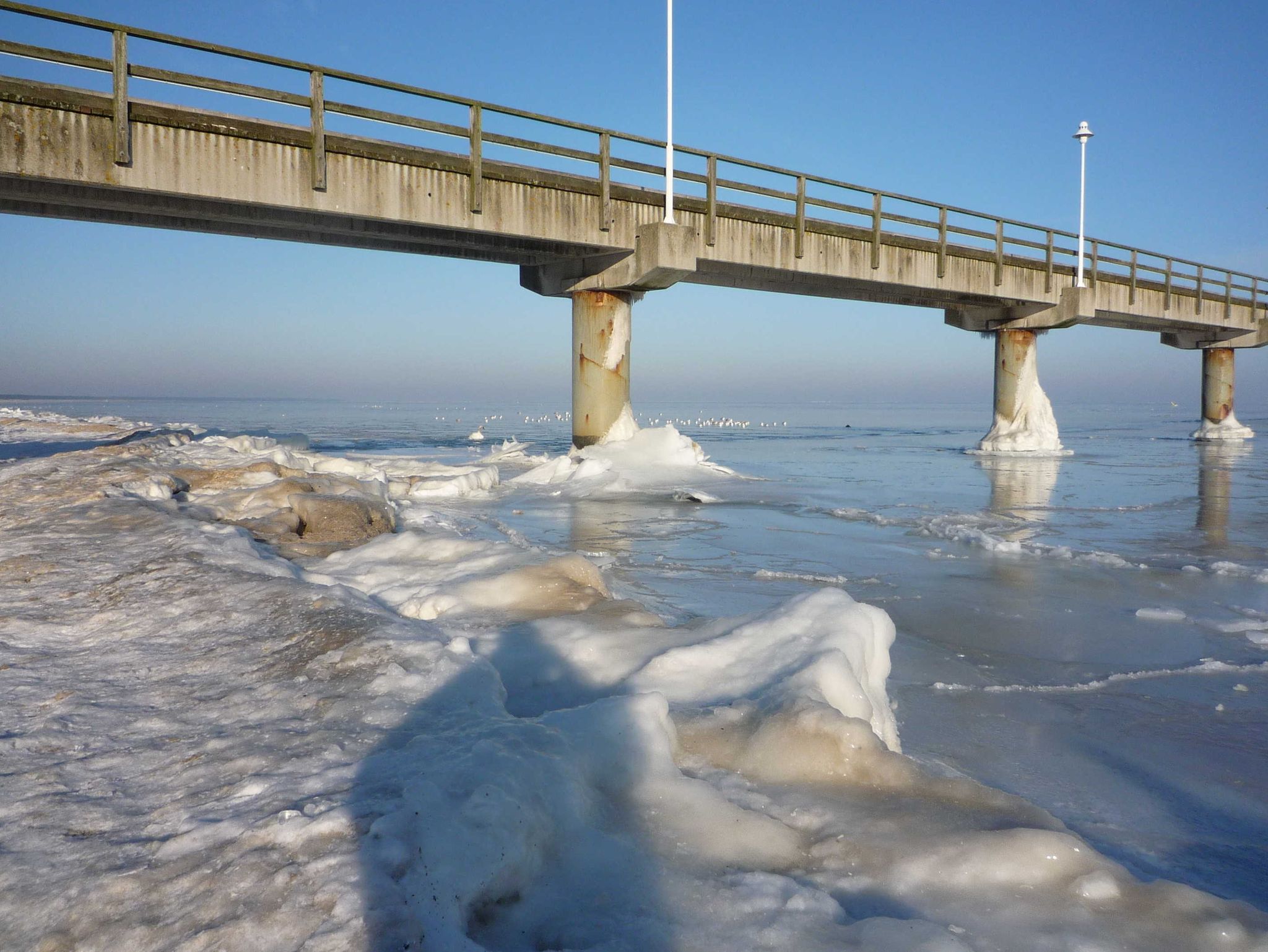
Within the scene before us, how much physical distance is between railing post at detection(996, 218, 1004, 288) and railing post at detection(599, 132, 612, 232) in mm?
10804

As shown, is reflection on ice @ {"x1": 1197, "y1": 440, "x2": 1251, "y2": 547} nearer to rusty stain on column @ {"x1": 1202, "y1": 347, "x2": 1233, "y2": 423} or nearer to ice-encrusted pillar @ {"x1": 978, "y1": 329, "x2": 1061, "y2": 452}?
ice-encrusted pillar @ {"x1": 978, "y1": 329, "x2": 1061, "y2": 452}

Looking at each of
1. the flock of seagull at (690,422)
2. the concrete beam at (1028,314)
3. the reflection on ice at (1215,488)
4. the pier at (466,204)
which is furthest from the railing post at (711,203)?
the flock of seagull at (690,422)

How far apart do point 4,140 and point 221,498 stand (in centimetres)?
571

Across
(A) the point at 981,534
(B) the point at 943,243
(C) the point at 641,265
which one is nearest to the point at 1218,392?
(B) the point at 943,243

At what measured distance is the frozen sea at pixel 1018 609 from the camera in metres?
2.46

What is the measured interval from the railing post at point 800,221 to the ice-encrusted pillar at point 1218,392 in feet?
69.5

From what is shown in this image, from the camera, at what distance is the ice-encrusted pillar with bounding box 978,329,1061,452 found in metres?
22.3

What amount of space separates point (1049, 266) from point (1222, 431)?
13067 millimetres

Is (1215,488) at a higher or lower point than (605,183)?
lower

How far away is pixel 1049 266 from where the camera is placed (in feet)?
69.7

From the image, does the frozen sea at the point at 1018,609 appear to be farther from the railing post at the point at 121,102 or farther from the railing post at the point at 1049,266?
the railing post at the point at 1049,266

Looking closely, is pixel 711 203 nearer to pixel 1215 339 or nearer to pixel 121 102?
pixel 121 102

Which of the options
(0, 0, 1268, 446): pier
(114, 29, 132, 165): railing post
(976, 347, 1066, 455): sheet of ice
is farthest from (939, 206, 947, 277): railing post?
(114, 29, 132, 165): railing post

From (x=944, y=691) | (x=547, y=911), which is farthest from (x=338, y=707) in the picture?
(x=944, y=691)
